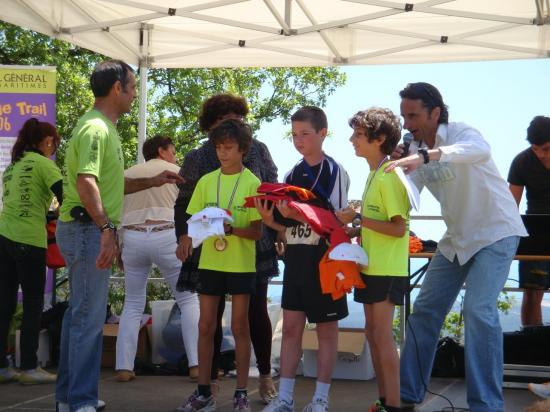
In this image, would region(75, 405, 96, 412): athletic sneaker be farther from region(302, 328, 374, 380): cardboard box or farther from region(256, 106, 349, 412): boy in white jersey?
region(302, 328, 374, 380): cardboard box

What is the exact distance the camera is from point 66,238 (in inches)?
173

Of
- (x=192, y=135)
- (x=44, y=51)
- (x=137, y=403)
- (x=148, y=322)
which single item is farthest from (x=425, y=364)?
(x=192, y=135)

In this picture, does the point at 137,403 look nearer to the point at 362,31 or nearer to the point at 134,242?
the point at 134,242

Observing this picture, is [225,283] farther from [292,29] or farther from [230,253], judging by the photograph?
→ [292,29]

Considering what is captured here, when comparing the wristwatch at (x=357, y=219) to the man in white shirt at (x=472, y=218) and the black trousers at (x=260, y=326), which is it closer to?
the man in white shirt at (x=472, y=218)

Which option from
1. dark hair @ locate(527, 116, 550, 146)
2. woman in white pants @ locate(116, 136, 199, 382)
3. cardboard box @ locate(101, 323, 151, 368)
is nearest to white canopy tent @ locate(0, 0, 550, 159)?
dark hair @ locate(527, 116, 550, 146)

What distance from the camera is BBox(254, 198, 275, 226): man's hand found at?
14.6 feet

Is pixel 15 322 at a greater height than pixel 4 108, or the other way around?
pixel 4 108

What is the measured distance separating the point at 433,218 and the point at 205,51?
8.60ft

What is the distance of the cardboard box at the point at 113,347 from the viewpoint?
6.89m

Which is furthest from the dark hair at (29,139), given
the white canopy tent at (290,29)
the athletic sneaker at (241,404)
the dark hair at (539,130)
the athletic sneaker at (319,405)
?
the dark hair at (539,130)

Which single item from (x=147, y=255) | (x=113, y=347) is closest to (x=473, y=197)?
(x=147, y=255)

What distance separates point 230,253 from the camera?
469cm

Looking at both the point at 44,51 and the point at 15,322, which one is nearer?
the point at 15,322
